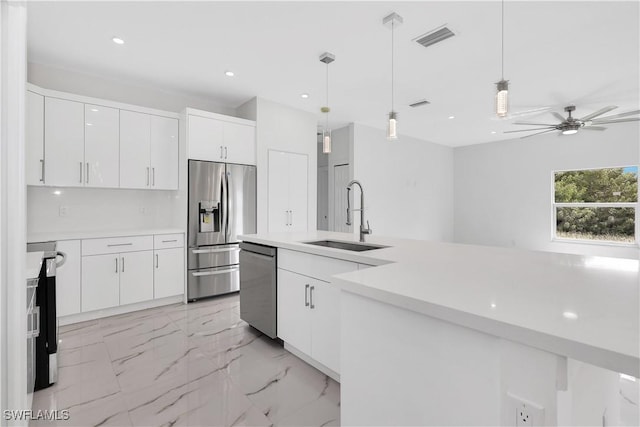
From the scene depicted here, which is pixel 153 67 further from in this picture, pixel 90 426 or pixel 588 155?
pixel 588 155

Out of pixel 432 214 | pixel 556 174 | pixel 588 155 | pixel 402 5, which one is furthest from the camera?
pixel 432 214

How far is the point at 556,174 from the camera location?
6449 mm

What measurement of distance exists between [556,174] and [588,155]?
64cm

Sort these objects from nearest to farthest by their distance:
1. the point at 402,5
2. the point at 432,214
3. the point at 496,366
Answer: the point at 496,366
the point at 402,5
the point at 432,214

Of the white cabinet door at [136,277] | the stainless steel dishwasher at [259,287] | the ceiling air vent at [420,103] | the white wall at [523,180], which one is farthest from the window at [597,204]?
the white cabinet door at [136,277]

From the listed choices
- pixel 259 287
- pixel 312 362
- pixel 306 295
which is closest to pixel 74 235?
pixel 259 287

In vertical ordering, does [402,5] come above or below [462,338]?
above

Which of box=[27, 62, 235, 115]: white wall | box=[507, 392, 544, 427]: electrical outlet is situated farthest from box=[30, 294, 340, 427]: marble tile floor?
box=[27, 62, 235, 115]: white wall

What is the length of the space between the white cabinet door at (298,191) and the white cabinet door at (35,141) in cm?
286

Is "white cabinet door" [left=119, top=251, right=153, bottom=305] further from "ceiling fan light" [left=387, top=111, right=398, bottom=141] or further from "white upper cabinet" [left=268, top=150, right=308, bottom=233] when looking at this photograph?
"ceiling fan light" [left=387, top=111, right=398, bottom=141]

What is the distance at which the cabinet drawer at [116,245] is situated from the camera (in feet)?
10.1

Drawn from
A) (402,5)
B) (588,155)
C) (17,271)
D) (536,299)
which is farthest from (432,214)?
(17,271)

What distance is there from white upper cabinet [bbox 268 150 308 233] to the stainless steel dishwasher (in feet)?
5.69

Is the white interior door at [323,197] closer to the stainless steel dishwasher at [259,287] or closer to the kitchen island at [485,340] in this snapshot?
the stainless steel dishwasher at [259,287]
